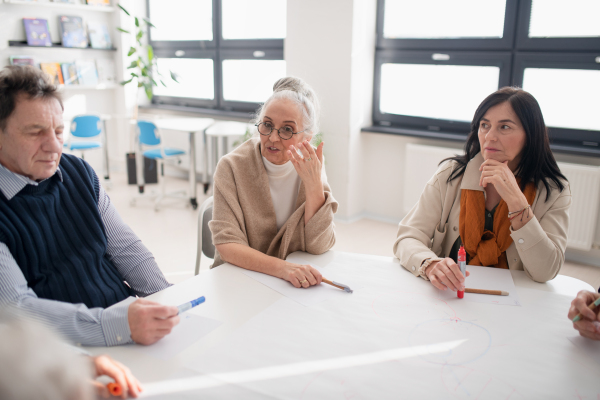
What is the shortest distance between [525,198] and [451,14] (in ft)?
9.62

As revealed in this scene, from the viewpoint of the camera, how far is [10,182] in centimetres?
123

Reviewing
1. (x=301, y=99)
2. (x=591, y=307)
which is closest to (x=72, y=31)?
(x=301, y=99)

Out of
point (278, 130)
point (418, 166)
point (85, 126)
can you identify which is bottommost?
point (418, 166)

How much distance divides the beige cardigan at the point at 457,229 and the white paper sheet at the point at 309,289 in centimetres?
25

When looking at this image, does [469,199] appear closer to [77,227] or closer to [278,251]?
[278,251]

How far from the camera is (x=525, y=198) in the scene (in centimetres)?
155

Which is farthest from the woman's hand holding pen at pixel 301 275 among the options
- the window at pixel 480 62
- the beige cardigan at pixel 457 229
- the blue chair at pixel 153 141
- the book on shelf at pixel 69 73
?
the book on shelf at pixel 69 73

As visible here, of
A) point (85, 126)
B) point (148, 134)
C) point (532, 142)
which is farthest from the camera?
point (85, 126)

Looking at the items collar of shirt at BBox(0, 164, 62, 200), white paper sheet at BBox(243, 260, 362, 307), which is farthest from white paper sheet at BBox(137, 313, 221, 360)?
collar of shirt at BBox(0, 164, 62, 200)

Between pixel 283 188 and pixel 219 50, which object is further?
pixel 219 50

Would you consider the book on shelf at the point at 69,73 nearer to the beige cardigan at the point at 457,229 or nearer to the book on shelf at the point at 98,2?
the book on shelf at the point at 98,2

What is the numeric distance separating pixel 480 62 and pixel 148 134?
3.28 metres

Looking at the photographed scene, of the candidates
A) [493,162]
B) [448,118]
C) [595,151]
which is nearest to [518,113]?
[493,162]

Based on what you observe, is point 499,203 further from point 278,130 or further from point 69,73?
point 69,73
